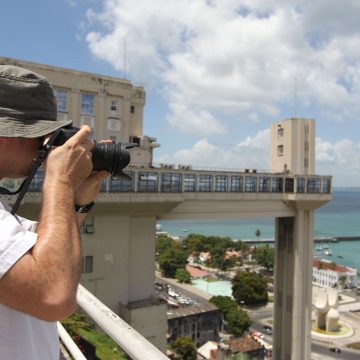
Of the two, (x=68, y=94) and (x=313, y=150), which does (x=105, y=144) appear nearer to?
(x=68, y=94)

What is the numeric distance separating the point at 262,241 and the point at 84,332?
81.1 m

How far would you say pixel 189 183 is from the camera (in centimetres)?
1652

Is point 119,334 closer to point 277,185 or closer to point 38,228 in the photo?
point 38,228

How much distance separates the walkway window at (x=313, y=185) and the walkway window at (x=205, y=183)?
620cm

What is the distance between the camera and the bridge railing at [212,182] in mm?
14735

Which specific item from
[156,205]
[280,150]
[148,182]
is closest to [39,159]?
[148,182]

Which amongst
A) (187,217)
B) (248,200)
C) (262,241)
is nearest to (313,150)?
(248,200)

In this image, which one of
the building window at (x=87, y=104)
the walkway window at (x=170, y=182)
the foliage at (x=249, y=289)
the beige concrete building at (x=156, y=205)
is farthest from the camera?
the foliage at (x=249, y=289)

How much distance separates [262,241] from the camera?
281 feet

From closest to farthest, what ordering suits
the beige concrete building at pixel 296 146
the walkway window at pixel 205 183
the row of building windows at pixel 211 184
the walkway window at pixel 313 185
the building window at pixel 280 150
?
the row of building windows at pixel 211 184 < the walkway window at pixel 205 183 < the walkway window at pixel 313 185 < the beige concrete building at pixel 296 146 < the building window at pixel 280 150

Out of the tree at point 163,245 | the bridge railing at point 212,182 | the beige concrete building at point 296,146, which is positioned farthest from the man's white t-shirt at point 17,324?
the tree at point 163,245

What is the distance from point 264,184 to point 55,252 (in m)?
18.5

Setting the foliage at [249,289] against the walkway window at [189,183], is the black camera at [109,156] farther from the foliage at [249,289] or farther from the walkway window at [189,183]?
the foliage at [249,289]

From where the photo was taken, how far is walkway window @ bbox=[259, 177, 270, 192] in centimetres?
1877
